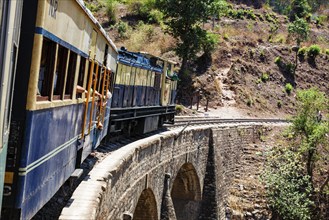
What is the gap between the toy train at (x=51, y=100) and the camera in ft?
14.5

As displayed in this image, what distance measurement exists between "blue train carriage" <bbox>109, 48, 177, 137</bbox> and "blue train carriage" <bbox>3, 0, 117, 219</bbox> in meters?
6.07

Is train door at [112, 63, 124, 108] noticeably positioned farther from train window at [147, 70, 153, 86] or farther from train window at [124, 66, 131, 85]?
train window at [147, 70, 153, 86]

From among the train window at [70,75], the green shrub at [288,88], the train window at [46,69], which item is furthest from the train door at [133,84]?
the green shrub at [288,88]

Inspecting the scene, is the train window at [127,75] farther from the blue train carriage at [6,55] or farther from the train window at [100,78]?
the blue train carriage at [6,55]

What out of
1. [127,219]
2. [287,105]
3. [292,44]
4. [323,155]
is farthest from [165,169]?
[292,44]

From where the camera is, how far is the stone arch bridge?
332 inches

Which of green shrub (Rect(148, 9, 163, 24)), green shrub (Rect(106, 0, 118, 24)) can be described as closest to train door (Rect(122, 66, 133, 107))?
green shrub (Rect(148, 9, 163, 24))

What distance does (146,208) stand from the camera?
642 inches

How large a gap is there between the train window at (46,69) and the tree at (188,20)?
32061 millimetres

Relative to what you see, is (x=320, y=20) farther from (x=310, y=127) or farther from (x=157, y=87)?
(x=157, y=87)

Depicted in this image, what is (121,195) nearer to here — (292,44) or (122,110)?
(122,110)

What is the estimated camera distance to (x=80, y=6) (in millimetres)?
6188

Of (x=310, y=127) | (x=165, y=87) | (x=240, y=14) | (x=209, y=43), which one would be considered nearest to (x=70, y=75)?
(x=165, y=87)

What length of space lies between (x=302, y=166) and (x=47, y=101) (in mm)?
25892
